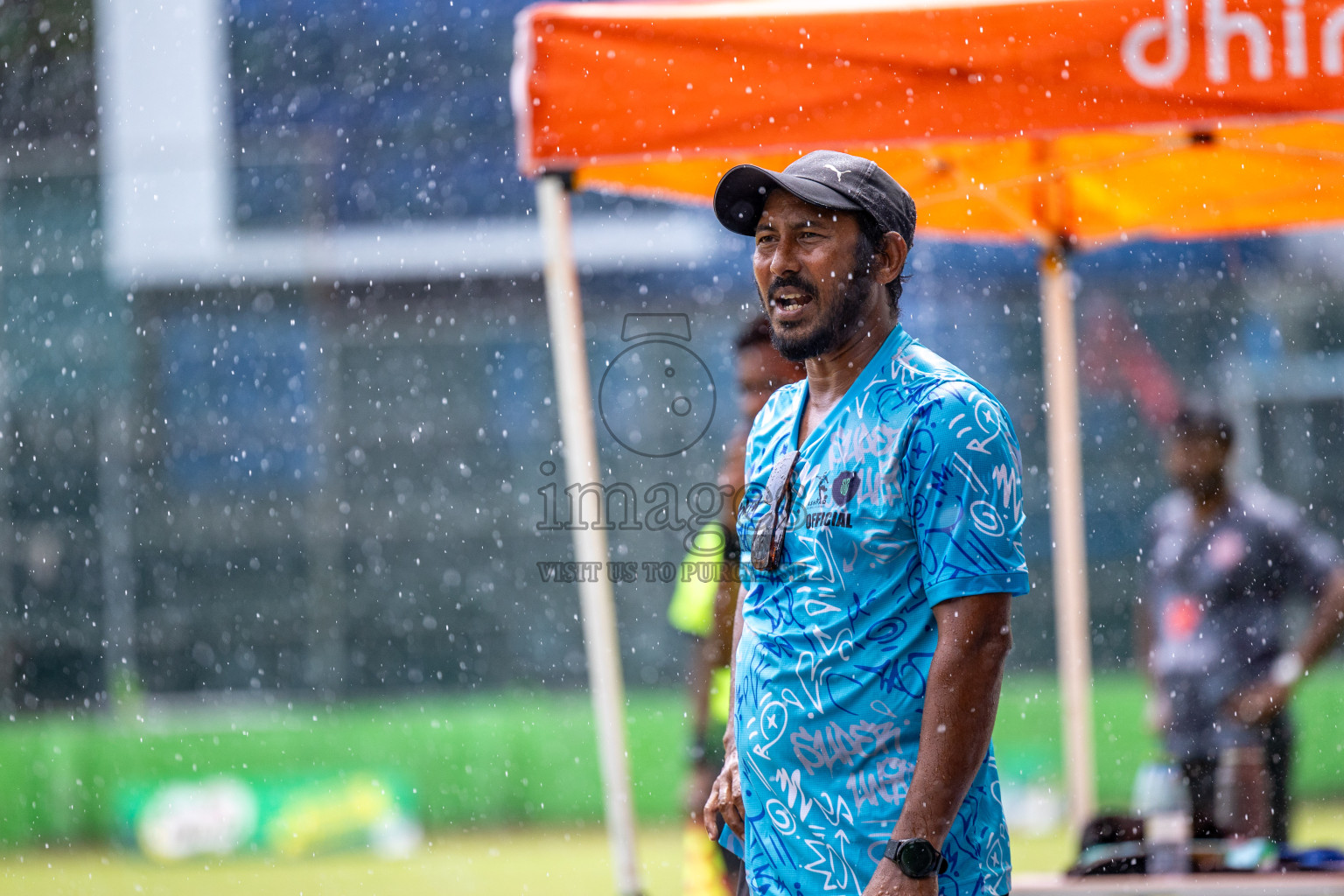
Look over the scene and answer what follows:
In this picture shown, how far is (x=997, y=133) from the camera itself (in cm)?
285

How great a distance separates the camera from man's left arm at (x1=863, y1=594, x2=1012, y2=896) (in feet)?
5.54

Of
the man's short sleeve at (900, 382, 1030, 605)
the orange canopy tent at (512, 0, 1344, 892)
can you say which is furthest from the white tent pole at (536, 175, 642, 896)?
the man's short sleeve at (900, 382, 1030, 605)

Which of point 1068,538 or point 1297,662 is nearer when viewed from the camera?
point 1297,662

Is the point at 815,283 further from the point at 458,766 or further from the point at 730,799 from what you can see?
the point at 458,766

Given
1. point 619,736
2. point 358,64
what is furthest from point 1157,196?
point 358,64

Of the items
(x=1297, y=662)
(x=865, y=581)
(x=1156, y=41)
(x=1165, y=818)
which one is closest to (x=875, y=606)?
(x=865, y=581)

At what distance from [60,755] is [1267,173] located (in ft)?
20.2

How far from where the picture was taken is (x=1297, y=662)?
412 centimetres

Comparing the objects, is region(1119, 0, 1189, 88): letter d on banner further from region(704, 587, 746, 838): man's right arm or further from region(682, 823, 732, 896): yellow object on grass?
region(682, 823, 732, 896): yellow object on grass

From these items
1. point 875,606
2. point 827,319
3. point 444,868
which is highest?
point 827,319

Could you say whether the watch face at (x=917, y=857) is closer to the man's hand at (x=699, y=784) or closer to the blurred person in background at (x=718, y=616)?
the blurred person in background at (x=718, y=616)

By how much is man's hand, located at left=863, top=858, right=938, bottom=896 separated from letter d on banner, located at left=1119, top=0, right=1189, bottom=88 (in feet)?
5.99

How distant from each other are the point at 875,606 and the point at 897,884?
0.35 m

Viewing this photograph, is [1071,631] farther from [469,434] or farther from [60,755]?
[60,755]
